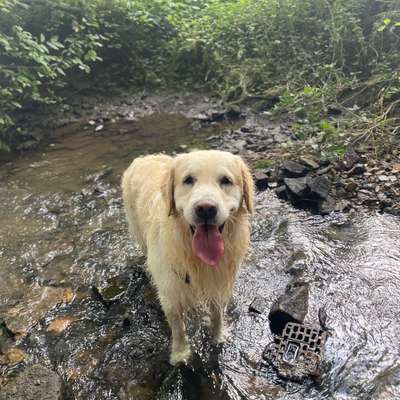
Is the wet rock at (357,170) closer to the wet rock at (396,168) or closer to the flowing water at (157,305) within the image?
the wet rock at (396,168)

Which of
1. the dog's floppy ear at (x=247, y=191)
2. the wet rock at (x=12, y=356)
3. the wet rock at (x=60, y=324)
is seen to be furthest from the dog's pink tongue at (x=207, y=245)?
the wet rock at (x=12, y=356)

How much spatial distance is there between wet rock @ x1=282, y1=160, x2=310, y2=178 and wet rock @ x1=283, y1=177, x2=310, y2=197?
0.21 m

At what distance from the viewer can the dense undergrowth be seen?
340 inches

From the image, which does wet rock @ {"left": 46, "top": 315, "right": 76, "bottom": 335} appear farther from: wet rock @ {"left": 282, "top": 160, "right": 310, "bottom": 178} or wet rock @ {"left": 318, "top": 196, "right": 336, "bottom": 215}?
wet rock @ {"left": 282, "top": 160, "right": 310, "bottom": 178}

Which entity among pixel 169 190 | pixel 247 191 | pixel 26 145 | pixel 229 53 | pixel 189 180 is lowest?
pixel 26 145

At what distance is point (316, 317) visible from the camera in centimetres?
→ 406

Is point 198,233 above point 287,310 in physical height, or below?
above

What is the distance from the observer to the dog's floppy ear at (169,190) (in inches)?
137

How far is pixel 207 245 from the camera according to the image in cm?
326

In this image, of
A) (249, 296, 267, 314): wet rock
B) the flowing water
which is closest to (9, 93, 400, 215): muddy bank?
the flowing water

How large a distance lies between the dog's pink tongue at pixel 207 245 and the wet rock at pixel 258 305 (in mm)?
1247

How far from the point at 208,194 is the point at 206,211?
0.14 metres

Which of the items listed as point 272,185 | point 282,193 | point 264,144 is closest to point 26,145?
point 264,144

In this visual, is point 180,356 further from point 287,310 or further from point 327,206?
point 327,206
